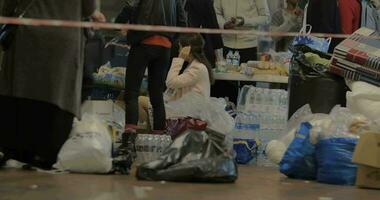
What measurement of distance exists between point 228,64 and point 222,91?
448 millimetres

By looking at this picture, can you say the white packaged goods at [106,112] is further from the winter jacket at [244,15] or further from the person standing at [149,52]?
the winter jacket at [244,15]

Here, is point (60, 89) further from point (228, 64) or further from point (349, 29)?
point (349, 29)

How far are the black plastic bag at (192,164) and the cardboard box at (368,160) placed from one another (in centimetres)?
80

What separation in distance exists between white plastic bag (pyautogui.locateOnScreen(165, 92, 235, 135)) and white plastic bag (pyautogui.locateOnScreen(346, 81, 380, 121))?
127cm

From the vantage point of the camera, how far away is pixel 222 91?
26.8ft

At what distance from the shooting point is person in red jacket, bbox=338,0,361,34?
25.6ft

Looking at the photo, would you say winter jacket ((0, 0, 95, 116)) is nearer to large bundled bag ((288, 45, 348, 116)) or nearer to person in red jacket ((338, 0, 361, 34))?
large bundled bag ((288, 45, 348, 116))

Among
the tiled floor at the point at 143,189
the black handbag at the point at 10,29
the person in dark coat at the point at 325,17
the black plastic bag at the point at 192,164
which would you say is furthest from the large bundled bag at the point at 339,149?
the person in dark coat at the point at 325,17

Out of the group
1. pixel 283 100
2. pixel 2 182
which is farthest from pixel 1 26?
pixel 283 100

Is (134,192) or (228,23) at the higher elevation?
(228,23)

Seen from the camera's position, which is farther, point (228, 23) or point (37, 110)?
point (228, 23)

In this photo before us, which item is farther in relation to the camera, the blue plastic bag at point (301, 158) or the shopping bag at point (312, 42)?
the shopping bag at point (312, 42)

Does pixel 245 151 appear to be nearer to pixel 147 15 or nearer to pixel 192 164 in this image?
pixel 147 15

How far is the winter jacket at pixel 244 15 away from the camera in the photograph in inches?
319
